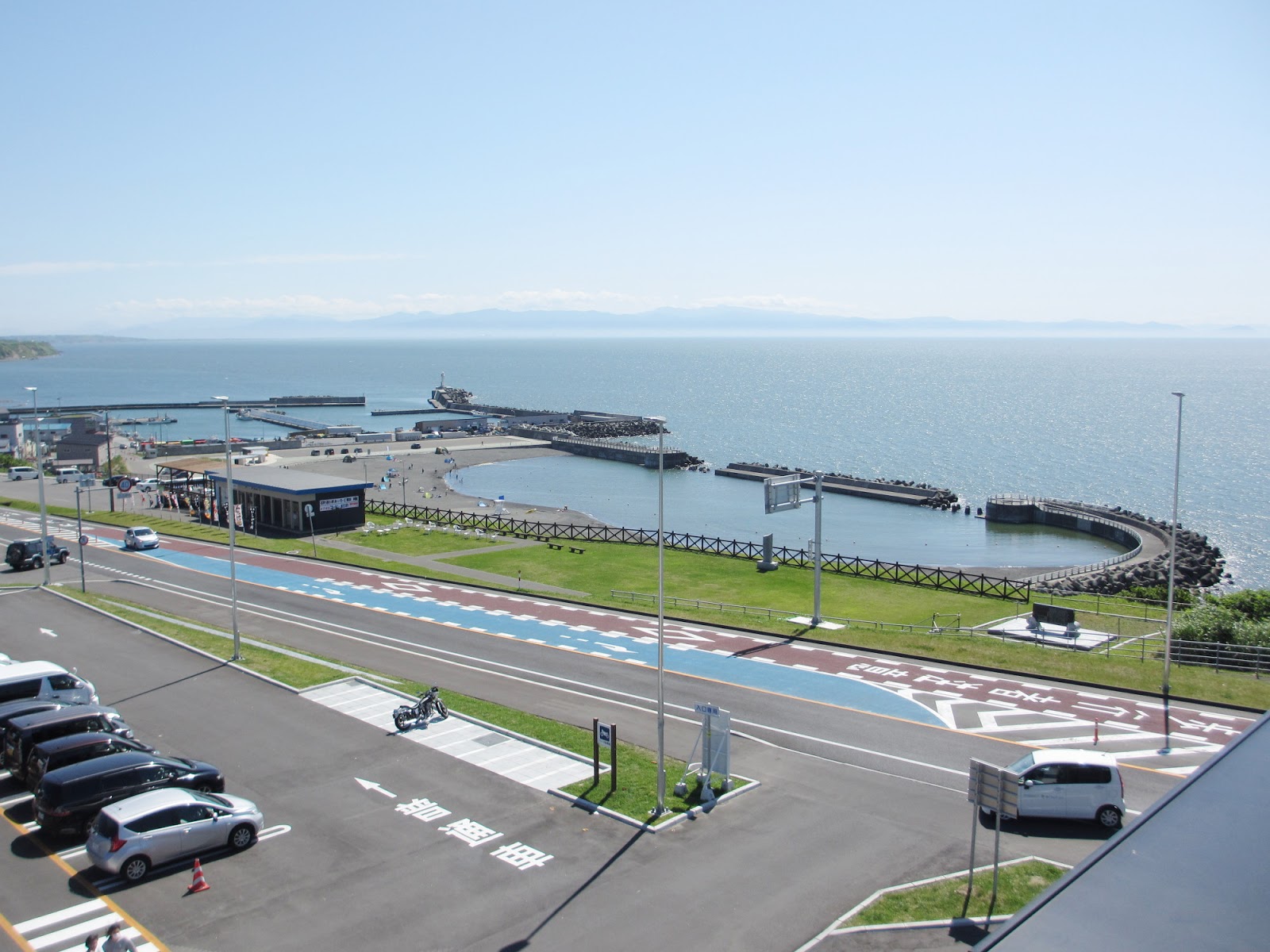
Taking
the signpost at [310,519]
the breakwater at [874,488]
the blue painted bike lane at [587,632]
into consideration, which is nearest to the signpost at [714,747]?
the blue painted bike lane at [587,632]

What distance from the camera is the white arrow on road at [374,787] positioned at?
19797 millimetres

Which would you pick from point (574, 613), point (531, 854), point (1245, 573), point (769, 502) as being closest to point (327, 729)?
point (531, 854)

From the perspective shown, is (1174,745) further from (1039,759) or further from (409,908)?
(409,908)

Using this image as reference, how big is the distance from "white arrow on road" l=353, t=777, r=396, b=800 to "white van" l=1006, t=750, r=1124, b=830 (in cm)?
1253

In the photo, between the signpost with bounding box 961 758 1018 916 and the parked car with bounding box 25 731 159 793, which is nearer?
the signpost with bounding box 961 758 1018 916

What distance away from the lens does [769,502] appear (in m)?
35.9

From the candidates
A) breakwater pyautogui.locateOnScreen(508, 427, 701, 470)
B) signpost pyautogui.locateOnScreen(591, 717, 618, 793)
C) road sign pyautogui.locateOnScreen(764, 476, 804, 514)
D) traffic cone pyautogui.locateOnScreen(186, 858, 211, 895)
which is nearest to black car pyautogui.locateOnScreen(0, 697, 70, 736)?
traffic cone pyautogui.locateOnScreen(186, 858, 211, 895)

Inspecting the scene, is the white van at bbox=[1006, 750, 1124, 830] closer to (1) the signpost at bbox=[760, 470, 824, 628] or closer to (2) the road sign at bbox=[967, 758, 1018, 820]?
(2) the road sign at bbox=[967, 758, 1018, 820]

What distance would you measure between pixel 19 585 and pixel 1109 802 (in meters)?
44.6

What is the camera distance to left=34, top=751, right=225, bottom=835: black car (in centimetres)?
1752

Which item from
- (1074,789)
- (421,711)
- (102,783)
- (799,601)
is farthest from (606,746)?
(799,601)

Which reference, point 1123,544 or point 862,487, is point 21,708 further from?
point 862,487

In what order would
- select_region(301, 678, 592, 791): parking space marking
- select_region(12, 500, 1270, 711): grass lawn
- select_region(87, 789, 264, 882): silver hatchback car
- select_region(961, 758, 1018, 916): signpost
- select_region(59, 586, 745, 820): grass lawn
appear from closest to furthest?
select_region(961, 758, 1018, 916): signpost
select_region(87, 789, 264, 882): silver hatchback car
select_region(59, 586, 745, 820): grass lawn
select_region(301, 678, 592, 791): parking space marking
select_region(12, 500, 1270, 711): grass lawn

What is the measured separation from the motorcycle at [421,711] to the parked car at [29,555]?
32.6 meters
